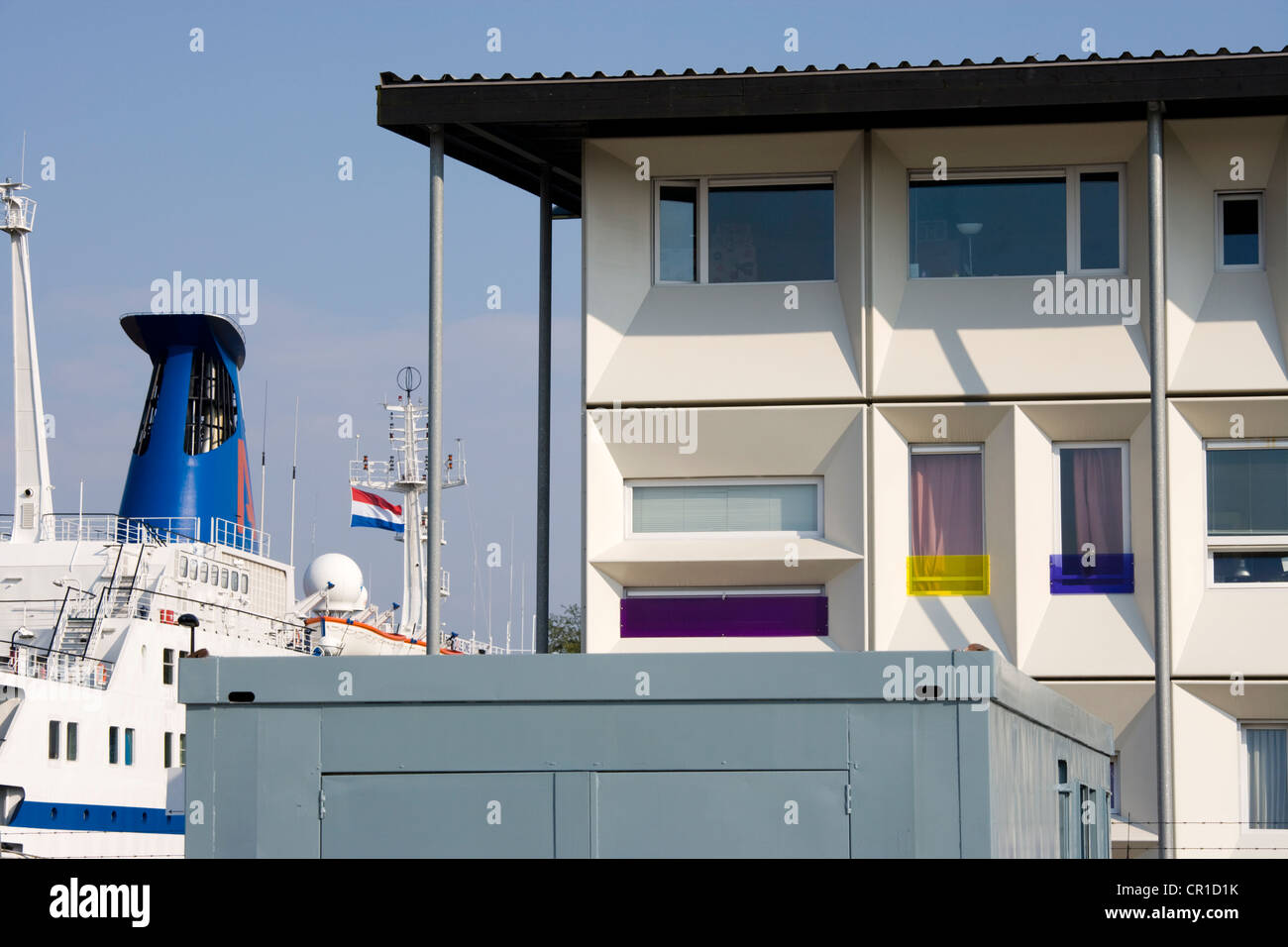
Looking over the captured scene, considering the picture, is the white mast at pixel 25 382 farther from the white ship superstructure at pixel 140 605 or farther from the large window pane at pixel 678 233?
the large window pane at pixel 678 233

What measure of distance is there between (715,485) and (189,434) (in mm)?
35666

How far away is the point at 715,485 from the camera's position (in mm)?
18391

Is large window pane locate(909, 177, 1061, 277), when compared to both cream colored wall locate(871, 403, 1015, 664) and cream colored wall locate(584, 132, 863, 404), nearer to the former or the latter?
cream colored wall locate(584, 132, 863, 404)

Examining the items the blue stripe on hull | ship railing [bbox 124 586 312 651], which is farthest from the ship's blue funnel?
the blue stripe on hull

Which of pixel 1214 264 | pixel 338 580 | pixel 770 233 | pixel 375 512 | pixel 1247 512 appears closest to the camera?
pixel 1247 512

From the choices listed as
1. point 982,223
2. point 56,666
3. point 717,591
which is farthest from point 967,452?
point 56,666

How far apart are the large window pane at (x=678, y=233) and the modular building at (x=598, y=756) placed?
11.5 meters

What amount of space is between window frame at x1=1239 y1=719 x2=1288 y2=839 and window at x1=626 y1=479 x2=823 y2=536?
207 inches

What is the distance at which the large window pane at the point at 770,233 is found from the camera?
18625 mm

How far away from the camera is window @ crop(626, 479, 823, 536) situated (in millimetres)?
18312

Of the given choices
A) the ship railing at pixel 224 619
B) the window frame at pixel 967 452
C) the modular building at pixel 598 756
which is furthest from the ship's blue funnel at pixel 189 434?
the modular building at pixel 598 756

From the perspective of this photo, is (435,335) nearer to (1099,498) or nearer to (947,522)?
(947,522)
